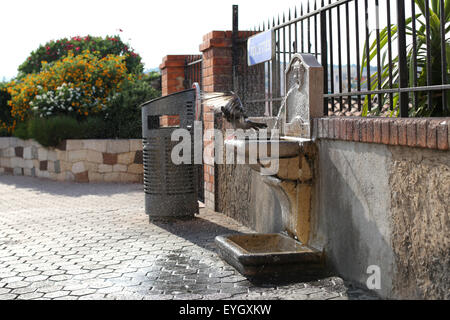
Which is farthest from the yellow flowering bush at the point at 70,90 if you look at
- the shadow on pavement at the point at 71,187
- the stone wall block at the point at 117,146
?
the shadow on pavement at the point at 71,187

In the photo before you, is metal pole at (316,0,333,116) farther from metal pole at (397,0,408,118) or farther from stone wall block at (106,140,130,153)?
stone wall block at (106,140,130,153)

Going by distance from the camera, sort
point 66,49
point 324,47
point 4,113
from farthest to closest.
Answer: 1. point 66,49
2. point 4,113
3. point 324,47

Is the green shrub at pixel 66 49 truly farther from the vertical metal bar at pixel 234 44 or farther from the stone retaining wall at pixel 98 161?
the vertical metal bar at pixel 234 44

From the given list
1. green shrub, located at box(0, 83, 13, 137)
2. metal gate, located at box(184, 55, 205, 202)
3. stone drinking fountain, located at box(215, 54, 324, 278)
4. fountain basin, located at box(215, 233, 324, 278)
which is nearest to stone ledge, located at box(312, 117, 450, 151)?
stone drinking fountain, located at box(215, 54, 324, 278)

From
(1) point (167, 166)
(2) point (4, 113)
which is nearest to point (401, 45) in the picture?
(1) point (167, 166)

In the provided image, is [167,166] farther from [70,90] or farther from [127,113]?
[70,90]

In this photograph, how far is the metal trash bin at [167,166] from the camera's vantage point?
7008 mm

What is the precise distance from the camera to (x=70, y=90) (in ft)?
42.7

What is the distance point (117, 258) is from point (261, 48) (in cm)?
300

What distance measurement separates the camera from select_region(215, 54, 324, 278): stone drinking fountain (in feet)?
14.6

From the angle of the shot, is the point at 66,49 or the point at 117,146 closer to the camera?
the point at 117,146

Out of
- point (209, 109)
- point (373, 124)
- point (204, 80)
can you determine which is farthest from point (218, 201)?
point (373, 124)

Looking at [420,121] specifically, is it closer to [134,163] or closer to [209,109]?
[209,109]

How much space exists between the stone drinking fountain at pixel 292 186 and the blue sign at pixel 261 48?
1.12 m
